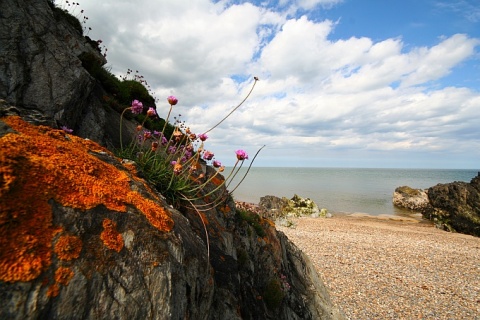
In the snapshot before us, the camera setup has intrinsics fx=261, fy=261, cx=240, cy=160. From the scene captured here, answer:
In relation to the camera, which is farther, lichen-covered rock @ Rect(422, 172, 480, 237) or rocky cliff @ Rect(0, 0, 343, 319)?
lichen-covered rock @ Rect(422, 172, 480, 237)

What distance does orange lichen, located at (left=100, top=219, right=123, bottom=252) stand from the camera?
6.78 ft

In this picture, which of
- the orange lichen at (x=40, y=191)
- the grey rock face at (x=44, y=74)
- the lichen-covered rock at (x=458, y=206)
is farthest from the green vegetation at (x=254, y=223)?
the lichen-covered rock at (x=458, y=206)

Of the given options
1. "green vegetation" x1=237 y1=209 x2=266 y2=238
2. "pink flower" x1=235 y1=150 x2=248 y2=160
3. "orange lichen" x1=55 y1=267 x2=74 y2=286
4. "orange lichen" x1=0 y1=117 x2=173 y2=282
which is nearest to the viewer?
"orange lichen" x1=0 y1=117 x2=173 y2=282

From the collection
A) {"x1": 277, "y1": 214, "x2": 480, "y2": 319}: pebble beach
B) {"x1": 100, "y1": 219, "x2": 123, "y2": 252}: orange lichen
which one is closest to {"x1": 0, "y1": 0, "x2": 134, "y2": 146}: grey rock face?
{"x1": 100, "y1": 219, "x2": 123, "y2": 252}: orange lichen

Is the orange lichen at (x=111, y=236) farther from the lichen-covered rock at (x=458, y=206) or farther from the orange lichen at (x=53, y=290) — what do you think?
the lichen-covered rock at (x=458, y=206)

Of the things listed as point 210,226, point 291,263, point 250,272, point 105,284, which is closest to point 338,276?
point 291,263

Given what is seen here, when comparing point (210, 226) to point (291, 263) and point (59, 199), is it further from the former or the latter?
point (291, 263)

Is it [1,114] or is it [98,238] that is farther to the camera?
[1,114]

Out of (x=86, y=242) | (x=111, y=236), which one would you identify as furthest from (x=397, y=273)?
(x=86, y=242)

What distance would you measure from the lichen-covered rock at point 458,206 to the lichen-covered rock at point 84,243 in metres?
30.3

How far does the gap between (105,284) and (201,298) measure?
135 centimetres

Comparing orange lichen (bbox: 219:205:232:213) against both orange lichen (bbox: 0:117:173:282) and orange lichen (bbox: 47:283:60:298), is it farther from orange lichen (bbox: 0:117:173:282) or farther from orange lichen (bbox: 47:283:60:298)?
orange lichen (bbox: 47:283:60:298)

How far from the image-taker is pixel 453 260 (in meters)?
14.5

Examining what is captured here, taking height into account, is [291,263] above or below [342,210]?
above
